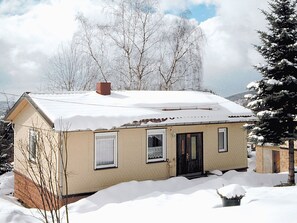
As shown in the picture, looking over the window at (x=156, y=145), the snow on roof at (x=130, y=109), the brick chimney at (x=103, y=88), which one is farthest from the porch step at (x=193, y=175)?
the brick chimney at (x=103, y=88)

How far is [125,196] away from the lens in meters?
11.9

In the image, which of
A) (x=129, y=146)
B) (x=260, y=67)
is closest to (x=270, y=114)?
(x=260, y=67)

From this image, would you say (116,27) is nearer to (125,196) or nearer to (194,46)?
(194,46)

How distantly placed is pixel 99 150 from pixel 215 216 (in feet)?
21.0

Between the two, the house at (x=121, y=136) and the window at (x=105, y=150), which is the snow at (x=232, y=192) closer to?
the house at (x=121, y=136)

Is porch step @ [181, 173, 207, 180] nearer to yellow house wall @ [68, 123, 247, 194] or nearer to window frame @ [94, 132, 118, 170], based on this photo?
yellow house wall @ [68, 123, 247, 194]

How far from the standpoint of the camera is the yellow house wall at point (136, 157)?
12241 mm

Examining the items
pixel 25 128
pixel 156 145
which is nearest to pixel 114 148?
pixel 156 145

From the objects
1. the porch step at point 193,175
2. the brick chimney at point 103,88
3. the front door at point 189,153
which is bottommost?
the porch step at point 193,175

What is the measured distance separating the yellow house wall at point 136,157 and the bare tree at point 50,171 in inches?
20.7

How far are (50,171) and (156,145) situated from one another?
324 inches

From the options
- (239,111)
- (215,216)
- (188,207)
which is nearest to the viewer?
(215,216)

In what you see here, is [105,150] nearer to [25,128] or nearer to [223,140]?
[25,128]

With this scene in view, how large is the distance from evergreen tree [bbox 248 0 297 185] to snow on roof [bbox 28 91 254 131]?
1.96m
